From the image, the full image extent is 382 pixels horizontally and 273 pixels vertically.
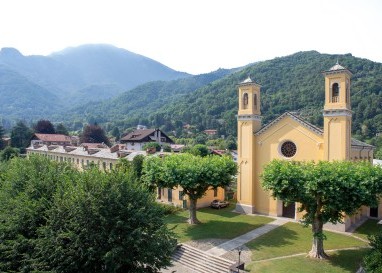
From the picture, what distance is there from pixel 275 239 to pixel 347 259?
5851mm

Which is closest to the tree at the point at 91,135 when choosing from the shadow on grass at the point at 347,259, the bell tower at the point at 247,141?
the bell tower at the point at 247,141

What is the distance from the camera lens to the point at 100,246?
1534cm

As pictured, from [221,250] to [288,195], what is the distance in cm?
695

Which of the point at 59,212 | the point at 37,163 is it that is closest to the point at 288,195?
the point at 59,212

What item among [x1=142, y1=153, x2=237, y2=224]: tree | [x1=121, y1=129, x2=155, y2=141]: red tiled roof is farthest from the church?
[x1=121, y1=129, x2=155, y2=141]: red tiled roof

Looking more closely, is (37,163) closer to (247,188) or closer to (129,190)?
(129,190)

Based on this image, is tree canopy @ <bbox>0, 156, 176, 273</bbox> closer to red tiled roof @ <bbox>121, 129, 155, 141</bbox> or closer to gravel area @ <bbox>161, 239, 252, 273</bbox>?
gravel area @ <bbox>161, 239, 252, 273</bbox>

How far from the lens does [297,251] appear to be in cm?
2389

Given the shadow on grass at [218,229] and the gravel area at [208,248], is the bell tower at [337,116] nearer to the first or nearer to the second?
the shadow on grass at [218,229]

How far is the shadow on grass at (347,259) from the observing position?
2112 centimetres

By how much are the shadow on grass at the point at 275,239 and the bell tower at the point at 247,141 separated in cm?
657

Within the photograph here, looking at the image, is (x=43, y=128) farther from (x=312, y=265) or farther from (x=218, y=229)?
(x=312, y=265)

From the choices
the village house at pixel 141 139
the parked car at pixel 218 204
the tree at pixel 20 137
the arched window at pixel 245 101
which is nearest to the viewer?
the arched window at pixel 245 101

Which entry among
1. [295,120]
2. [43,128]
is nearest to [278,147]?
[295,120]
